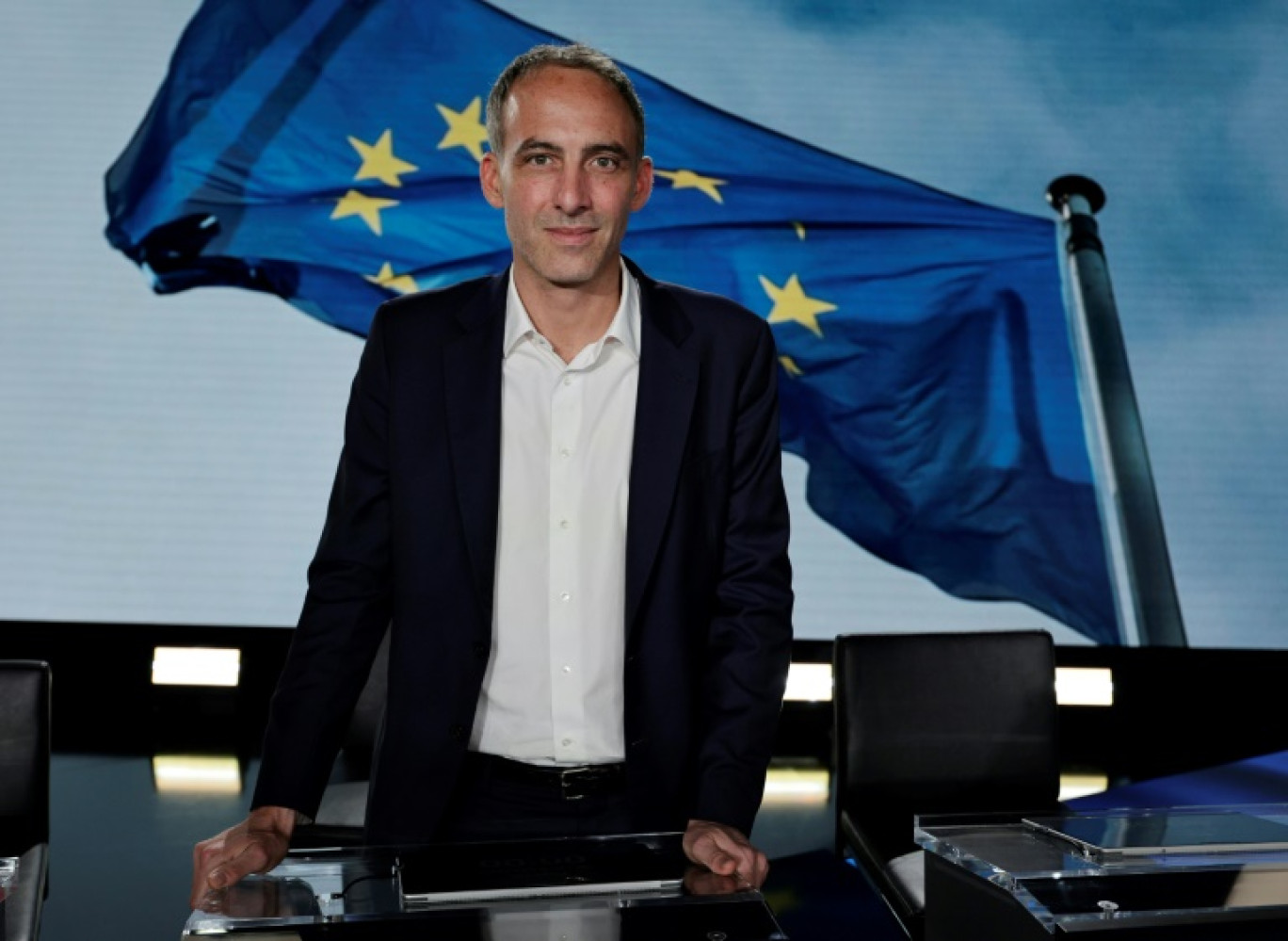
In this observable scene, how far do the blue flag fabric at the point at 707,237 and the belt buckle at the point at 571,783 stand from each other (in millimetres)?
3326

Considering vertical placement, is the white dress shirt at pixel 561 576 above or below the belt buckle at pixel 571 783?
above

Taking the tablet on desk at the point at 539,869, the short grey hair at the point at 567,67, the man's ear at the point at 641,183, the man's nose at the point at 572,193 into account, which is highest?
the short grey hair at the point at 567,67

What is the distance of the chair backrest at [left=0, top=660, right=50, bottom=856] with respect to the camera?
230cm

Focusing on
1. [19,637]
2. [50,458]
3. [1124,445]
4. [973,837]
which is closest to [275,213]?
[50,458]

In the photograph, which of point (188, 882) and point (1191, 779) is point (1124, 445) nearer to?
point (1191, 779)

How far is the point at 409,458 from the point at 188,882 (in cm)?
223

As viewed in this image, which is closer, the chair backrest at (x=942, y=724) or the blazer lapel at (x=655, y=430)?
the blazer lapel at (x=655, y=430)

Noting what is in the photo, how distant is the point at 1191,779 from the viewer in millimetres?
4480

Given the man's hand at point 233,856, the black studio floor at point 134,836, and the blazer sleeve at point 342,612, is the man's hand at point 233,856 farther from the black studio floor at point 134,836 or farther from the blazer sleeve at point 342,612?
the black studio floor at point 134,836

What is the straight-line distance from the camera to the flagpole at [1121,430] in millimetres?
4863

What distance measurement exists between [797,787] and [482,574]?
9.89ft

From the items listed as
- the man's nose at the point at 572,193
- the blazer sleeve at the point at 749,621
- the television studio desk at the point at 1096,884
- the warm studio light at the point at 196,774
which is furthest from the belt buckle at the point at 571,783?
the warm studio light at the point at 196,774

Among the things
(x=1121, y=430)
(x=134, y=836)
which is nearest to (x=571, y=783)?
(x=134, y=836)

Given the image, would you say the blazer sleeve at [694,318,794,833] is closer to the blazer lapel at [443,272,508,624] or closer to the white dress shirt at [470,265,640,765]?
the white dress shirt at [470,265,640,765]
